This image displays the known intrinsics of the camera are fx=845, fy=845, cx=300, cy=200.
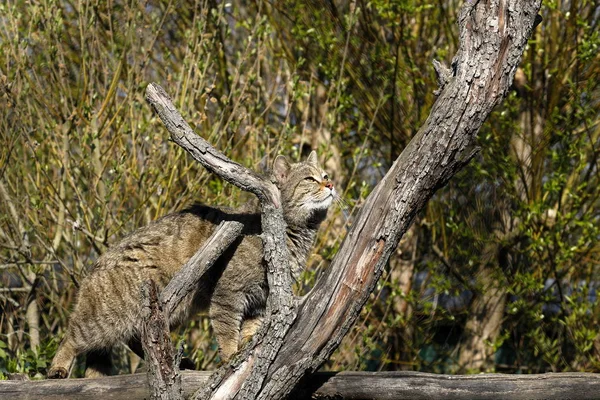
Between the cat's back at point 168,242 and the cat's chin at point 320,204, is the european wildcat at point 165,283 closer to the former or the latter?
the cat's back at point 168,242

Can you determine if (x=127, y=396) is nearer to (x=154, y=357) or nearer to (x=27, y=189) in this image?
(x=154, y=357)

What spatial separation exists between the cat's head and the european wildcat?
0.66 feet

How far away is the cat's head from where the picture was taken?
5891 millimetres

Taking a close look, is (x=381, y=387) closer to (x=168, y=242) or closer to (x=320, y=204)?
(x=320, y=204)

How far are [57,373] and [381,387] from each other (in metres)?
2.14

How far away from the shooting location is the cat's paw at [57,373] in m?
5.54

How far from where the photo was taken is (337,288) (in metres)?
4.73

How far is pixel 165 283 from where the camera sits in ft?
18.2

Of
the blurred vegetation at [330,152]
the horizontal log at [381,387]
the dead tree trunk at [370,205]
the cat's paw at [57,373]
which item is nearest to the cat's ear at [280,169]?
the blurred vegetation at [330,152]

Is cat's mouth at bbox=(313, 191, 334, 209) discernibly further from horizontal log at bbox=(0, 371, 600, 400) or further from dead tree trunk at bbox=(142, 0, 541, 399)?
horizontal log at bbox=(0, 371, 600, 400)

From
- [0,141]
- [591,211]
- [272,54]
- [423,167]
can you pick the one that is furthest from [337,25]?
[423,167]

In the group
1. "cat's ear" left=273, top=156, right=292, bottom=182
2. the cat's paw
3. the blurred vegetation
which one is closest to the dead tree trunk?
"cat's ear" left=273, top=156, right=292, bottom=182

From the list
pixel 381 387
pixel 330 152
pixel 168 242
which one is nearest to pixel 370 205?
pixel 381 387

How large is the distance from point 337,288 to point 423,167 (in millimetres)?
829
